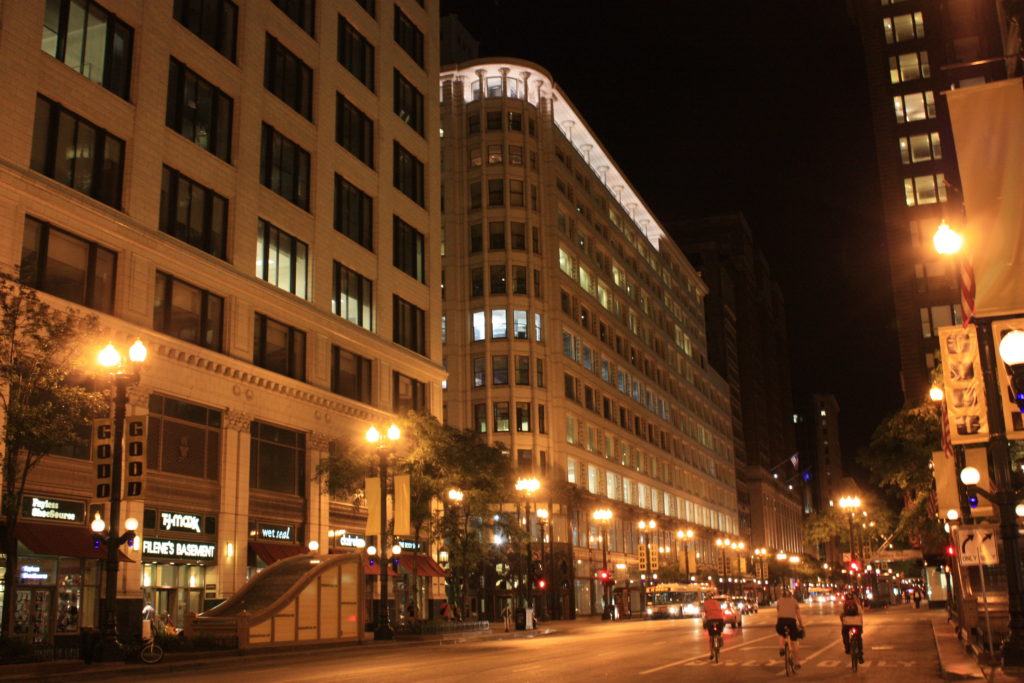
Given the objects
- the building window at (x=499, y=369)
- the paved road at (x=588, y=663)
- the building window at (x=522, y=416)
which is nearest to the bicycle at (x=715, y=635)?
the paved road at (x=588, y=663)

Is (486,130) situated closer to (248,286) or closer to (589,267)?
(589,267)

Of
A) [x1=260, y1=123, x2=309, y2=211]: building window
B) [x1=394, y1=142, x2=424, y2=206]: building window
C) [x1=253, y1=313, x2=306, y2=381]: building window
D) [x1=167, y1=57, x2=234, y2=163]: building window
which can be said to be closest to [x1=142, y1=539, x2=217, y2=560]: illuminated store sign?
[x1=253, y1=313, x2=306, y2=381]: building window

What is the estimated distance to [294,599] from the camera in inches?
1325

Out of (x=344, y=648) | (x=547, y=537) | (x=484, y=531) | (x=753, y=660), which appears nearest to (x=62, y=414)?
Result: (x=344, y=648)

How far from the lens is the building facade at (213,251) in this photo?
111 feet

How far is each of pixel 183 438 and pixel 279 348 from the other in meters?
7.74

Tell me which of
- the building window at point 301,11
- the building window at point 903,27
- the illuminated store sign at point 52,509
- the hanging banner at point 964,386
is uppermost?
the building window at point 903,27

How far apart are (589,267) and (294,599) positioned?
219 feet

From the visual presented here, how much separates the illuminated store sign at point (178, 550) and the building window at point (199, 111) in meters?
16.0

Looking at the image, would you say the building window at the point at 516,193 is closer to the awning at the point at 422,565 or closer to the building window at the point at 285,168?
the building window at the point at 285,168

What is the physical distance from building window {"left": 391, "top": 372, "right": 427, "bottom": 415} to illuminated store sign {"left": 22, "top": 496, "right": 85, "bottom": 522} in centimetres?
2138

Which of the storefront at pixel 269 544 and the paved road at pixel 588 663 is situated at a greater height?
the storefront at pixel 269 544

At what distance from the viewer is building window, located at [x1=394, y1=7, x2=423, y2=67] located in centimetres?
6012

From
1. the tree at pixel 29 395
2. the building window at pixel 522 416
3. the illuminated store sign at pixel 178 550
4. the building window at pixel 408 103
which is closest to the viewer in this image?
the tree at pixel 29 395
